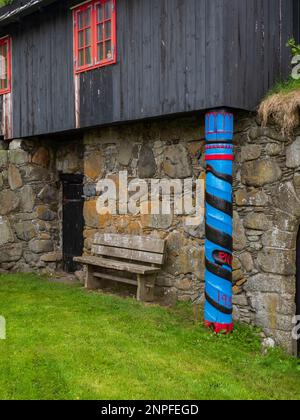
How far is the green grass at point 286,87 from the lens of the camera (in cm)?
616

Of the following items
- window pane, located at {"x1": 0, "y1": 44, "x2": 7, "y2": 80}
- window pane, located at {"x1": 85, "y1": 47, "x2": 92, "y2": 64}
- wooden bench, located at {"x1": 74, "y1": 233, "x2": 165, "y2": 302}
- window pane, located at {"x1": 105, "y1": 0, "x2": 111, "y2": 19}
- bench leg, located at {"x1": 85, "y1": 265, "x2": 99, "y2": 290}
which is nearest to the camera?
wooden bench, located at {"x1": 74, "y1": 233, "x2": 165, "y2": 302}

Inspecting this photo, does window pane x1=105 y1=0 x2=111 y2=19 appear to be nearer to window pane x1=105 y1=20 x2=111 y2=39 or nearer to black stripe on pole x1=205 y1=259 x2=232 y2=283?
window pane x1=105 y1=20 x2=111 y2=39

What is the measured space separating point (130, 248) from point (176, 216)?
1.05 m

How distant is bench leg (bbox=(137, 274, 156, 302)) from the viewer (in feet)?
24.3

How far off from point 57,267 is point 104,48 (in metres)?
4.75

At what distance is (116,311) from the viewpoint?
23.0 feet

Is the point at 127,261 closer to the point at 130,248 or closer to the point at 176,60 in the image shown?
the point at 130,248

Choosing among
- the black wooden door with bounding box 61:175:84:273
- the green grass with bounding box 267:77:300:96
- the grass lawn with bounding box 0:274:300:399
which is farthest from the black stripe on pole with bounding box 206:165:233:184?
the black wooden door with bounding box 61:175:84:273

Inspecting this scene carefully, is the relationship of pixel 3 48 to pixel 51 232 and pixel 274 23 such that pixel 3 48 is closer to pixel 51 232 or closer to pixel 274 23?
pixel 51 232

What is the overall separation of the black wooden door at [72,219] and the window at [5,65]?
2187 millimetres

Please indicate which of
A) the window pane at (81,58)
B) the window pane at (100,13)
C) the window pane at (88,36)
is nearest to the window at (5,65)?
the window pane at (81,58)

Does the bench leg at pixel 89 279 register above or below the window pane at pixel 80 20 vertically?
below

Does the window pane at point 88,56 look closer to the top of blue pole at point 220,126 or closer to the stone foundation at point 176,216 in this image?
the stone foundation at point 176,216

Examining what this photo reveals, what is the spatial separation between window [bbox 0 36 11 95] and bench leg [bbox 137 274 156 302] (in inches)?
199
